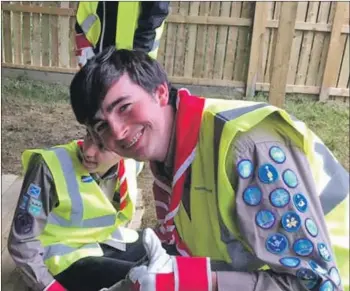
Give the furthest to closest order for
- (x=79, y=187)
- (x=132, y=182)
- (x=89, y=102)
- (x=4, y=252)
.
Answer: (x=4, y=252)
(x=132, y=182)
(x=79, y=187)
(x=89, y=102)

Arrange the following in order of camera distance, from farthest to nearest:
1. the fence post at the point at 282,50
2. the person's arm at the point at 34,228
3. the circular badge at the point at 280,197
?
the fence post at the point at 282,50
the person's arm at the point at 34,228
the circular badge at the point at 280,197

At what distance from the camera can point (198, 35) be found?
17.2 feet

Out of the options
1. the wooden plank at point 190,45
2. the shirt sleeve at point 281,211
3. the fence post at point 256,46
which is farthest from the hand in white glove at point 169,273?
the wooden plank at point 190,45

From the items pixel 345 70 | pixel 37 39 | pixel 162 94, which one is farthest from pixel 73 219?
pixel 345 70

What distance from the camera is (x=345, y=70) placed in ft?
17.3

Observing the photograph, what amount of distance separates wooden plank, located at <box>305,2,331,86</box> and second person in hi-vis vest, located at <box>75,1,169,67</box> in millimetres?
2935

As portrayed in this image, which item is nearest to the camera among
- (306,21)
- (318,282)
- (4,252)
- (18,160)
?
(318,282)

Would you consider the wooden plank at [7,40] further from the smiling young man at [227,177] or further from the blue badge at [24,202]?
the smiling young man at [227,177]

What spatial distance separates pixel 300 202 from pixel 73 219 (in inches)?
37.0

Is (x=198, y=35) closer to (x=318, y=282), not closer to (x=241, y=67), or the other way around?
(x=241, y=67)

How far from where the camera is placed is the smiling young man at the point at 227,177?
1.09m

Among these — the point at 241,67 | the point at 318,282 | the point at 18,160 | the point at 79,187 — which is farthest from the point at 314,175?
the point at 241,67

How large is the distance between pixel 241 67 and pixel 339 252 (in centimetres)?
416

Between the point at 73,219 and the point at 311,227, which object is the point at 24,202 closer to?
the point at 73,219
